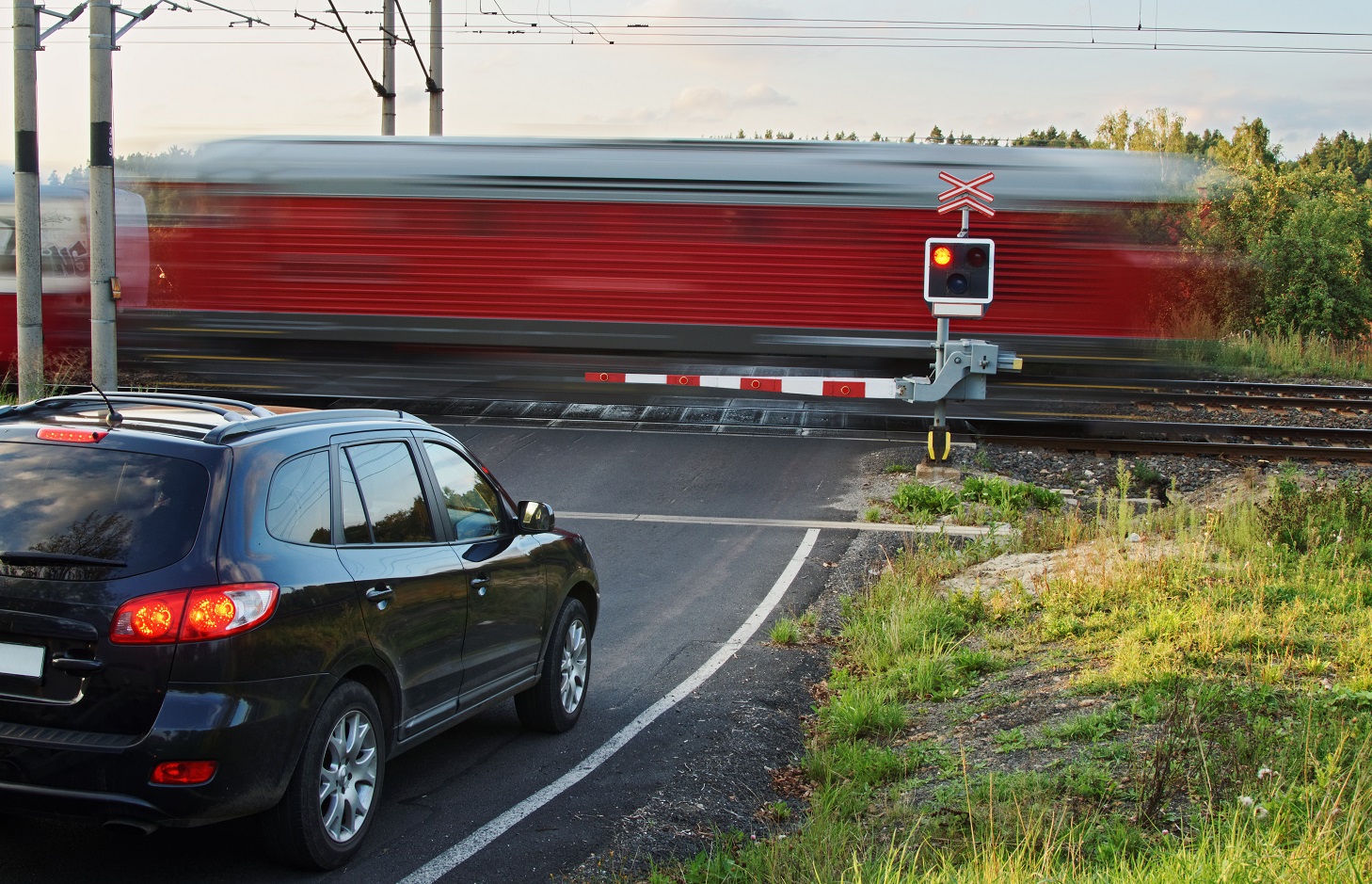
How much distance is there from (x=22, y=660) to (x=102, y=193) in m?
12.9

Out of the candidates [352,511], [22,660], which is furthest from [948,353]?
[22,660]

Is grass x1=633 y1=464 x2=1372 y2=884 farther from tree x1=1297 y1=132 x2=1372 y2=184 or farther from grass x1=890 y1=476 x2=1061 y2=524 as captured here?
tree x1=1297 y1=132 x2=1372 y2=184

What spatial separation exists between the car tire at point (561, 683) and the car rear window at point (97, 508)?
243 cm

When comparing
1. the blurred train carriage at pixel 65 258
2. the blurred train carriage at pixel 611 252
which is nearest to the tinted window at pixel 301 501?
the blurred train carriage at pixel 611 252

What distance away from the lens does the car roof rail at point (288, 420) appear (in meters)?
4.41

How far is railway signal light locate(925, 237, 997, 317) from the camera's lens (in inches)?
505

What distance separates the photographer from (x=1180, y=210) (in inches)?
678

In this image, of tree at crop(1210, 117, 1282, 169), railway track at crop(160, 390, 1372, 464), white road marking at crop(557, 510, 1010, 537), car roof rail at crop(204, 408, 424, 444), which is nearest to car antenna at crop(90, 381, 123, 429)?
car roof rail at crop(204, 408, 424, 444)

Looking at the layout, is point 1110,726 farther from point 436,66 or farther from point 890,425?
point 436,66

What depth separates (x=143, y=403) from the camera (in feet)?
16.2

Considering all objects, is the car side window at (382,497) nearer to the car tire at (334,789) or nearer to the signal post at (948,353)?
the car tire at (334,789)

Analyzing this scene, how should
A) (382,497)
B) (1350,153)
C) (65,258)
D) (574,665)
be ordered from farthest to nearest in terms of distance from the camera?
(1350,153), (65,258), (574,665), (382,497)

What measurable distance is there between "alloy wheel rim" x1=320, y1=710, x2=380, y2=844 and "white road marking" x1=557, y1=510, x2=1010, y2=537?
785 cm

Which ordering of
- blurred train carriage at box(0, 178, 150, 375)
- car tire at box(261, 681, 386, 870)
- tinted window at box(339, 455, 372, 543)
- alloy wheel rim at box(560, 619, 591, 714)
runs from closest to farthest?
car tire at box(261, 681, 386, 870) < tinted window at box(339, 455, 372, 543) < alloy wheel rim at box(560, 619, 591, 714) < blurred train carriage at box(0, 178, 150, 375)
